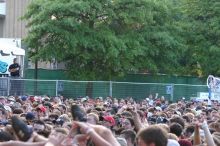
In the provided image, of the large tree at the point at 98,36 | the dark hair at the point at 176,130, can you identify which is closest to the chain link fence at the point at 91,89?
the large tree at the point at 98,36

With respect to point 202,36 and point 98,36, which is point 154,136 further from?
point 202,36

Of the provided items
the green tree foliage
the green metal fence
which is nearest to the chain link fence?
the green metal fence

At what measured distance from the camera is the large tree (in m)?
35.8

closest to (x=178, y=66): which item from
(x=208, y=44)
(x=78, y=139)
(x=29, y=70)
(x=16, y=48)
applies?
(x=208, y=44)

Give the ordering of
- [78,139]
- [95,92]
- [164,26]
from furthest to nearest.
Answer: [164,26] < [95,92] < [78,139]

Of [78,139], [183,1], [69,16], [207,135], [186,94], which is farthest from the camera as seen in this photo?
[183,1]

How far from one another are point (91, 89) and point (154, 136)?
23.7m

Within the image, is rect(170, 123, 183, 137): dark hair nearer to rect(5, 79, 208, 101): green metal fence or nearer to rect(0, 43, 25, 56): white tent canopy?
rect(5, 79, 208, 101): green metal fence

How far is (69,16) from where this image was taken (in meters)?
36.4

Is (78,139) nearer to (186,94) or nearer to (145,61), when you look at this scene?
(186,94)

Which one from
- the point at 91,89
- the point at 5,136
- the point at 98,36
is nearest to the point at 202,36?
the point at 98,36

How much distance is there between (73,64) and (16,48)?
460 centimetres

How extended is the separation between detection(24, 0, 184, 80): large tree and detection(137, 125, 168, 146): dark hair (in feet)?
95.0

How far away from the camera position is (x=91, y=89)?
29.8 metres
